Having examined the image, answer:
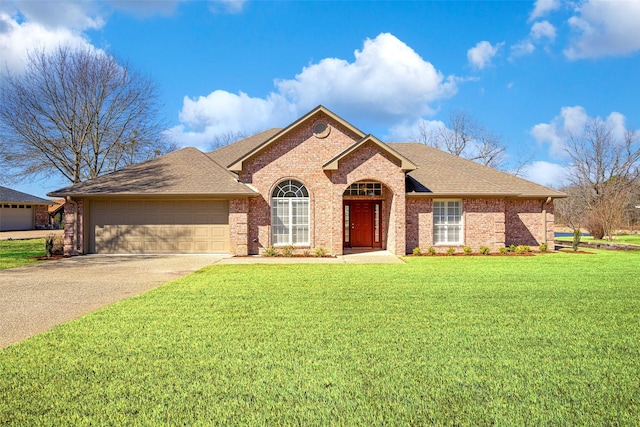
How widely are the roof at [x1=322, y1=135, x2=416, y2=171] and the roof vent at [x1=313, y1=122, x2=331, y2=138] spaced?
4.26 feet

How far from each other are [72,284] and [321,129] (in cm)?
1052

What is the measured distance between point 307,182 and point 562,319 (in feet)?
36.5

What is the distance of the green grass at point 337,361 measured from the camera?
332cm

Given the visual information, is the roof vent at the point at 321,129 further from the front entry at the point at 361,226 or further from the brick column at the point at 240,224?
the brick column at the point at 240,224

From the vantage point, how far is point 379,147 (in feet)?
51.1

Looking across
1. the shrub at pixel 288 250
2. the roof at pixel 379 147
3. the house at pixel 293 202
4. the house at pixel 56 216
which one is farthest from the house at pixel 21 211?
the roof at pixel 379 147

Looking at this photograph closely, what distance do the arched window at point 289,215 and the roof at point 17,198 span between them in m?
34.2

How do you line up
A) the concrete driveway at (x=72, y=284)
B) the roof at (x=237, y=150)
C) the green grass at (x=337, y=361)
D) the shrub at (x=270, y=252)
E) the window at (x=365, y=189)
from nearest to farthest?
the green grass at (x=337, y=361) < the concrete driveway at (x=72, y=284) < the shrub at (x=270, y=252) < the window at (x=365, y=189) < the roof at (x=237, y=150)

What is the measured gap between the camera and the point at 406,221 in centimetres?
1664

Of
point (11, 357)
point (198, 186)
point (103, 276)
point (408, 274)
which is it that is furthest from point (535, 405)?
point (198, 186)

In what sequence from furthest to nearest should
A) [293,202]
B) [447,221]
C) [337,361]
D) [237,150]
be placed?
[237,150] < [447,221] < [293,202] < [337,361]

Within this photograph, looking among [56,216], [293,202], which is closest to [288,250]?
[293,202]

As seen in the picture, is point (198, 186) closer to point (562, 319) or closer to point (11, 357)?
point (11, 357)

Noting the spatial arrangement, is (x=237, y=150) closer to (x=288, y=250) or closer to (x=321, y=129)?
(x=321, y=129)
